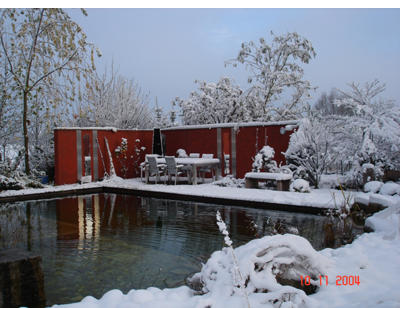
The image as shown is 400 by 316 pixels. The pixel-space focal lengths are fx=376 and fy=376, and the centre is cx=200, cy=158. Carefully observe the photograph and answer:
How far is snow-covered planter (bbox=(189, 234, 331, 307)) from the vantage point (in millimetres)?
2514

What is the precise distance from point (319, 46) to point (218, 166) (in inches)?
368

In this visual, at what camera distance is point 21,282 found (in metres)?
2.77

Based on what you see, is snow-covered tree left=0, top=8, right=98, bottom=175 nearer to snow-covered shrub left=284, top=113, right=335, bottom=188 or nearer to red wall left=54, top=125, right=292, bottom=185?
red wall left=54, top=125, right=292, bottom=185

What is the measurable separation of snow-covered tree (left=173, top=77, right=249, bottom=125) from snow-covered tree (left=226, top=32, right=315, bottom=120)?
2.44 feet

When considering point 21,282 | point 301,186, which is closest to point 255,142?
point 301,186

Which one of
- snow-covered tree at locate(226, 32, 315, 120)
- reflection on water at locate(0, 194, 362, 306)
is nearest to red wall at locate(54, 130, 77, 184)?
reflection on water at locate(0, 194, 362, 306)

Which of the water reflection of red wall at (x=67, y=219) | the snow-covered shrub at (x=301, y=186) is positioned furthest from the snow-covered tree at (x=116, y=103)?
the snow-covered shrub at (x=301, y=186)

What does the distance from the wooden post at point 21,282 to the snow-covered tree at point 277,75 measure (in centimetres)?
1565

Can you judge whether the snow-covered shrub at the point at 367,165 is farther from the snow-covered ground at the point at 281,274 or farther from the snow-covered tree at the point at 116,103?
the snow-covered tree at the point at 116,103

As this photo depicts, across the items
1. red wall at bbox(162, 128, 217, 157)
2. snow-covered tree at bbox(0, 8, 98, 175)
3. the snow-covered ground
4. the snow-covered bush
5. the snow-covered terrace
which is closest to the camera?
the snow-covered ground

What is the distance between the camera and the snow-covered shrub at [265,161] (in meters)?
9.09

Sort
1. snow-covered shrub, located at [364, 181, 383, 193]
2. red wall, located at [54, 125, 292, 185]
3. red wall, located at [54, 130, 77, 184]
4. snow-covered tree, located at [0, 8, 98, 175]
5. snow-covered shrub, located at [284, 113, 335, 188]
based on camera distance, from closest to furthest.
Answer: snow-covered shrub, located at [364, 181, 383, 193], snow-covered shrub, located at [284, 113, 335, 188], snow-covered tree, located at [0, 8, 98, 175], red wall, located at [54, 125, 292, 185], red wall, located at [54, 130, 77, 184]
